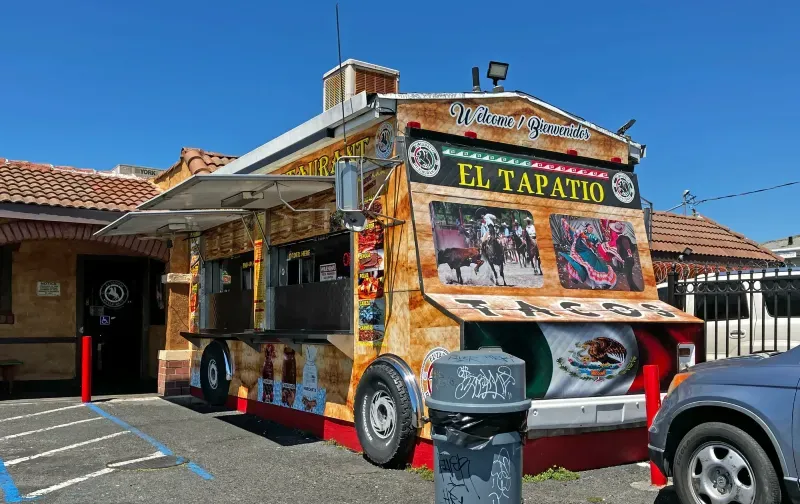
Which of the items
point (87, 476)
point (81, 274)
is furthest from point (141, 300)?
point (87, 476)

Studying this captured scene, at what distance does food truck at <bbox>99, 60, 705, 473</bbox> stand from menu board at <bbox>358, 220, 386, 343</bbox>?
0.02 meters

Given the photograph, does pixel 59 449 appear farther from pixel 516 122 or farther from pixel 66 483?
pixel 516 122

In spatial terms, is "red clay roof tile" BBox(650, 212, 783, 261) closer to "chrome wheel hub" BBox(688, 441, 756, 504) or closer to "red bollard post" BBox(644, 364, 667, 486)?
"red bollard post" BBox(644, 364, 667, 486)

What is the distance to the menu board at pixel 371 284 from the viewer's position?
768 cm

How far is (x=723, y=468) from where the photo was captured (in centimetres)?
501

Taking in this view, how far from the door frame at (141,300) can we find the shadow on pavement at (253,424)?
3.75 m

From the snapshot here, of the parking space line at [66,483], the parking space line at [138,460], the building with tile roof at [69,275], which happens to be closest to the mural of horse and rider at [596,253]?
the parking space line at [138,460]

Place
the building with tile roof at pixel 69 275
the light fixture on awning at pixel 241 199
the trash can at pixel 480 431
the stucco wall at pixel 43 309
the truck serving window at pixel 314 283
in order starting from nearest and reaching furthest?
the trash can at pixel 480 431
the truck serving window at pixel 314 283
the light fixture on awning at pixel 241 199
the building with tile roof at pixel 69 275
the stucco wall at pixel 43 309

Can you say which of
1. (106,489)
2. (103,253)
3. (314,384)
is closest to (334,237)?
(314,384)

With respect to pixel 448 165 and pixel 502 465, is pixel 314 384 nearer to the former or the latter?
pixel 448 165

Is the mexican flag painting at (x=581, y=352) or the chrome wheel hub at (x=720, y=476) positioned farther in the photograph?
the mexican flag painting at (x=581, y=352)

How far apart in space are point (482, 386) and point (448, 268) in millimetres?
3080

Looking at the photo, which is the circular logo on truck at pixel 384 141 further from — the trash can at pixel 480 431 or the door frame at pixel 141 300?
the door frame at pixel 141 300

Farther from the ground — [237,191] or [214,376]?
[237,191]
